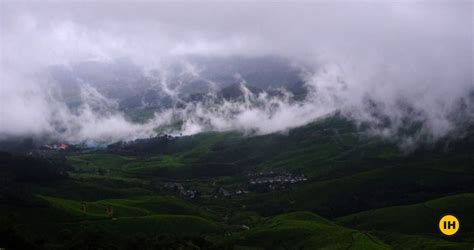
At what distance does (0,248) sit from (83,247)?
33.8 meters

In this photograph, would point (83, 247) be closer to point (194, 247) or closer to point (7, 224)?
point (7, 224)

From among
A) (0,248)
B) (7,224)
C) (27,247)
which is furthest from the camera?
(7,224)

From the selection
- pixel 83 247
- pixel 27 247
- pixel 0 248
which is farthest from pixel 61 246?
pixel 0 248

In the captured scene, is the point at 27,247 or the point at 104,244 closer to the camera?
the point at 27,247

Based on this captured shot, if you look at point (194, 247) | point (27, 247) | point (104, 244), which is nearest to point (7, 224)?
point (27, 247)

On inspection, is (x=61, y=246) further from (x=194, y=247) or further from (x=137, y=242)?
(x=194, y=247)

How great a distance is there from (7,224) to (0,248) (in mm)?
25759

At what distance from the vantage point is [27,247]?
502ft

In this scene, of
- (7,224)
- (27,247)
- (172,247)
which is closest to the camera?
(27,247)

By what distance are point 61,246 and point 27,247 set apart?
65.3 ft

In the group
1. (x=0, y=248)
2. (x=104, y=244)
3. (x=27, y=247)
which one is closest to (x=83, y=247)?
(x=104, y=244)

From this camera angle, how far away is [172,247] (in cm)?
18625

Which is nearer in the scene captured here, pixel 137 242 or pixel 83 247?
pixel 83 247

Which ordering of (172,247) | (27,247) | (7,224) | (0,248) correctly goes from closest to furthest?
1. (0,248)
2. (27,247)
3. (7,224)
4. (172,247)
